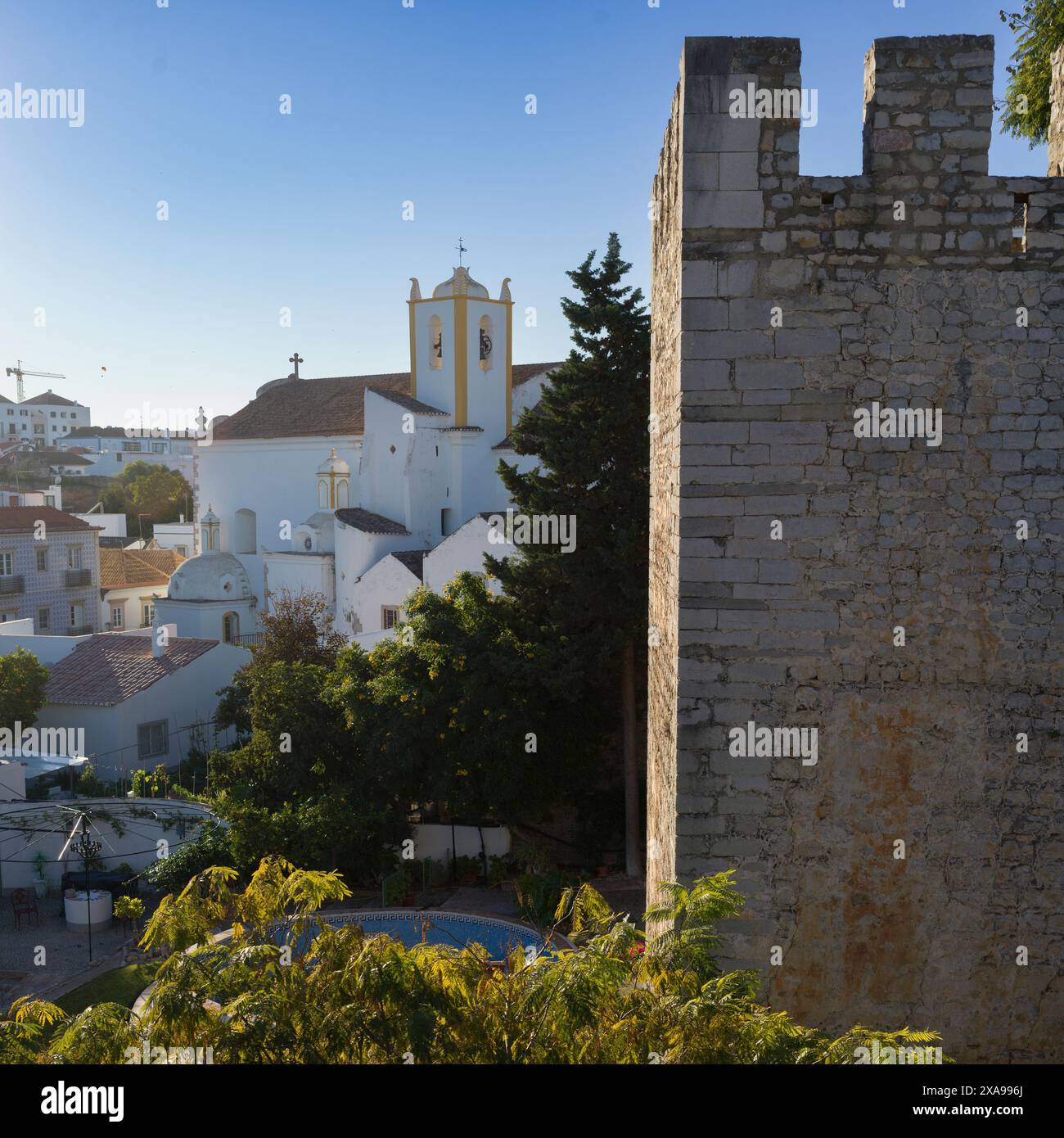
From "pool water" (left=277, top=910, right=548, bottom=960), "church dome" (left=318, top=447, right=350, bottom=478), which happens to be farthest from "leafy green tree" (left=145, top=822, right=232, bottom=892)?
"church dome" (left=318, top=447, right=350, bottom=478)

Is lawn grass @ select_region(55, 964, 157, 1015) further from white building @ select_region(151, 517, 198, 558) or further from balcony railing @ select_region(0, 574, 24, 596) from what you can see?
white building @ select_region(151, 517, 198, 558)

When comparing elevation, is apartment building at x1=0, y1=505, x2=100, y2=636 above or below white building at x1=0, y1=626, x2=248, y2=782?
above

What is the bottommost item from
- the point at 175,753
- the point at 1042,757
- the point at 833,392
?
the point at 175,753

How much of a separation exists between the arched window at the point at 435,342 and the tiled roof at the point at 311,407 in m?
1.75

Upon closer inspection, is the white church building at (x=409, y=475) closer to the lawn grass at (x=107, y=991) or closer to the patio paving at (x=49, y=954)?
the patio paving at (x=49, y=954)

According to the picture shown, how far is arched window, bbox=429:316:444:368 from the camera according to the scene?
33.9 metres

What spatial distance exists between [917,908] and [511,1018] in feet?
7.37

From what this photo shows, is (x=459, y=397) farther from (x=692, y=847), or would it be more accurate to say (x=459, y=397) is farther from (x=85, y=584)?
(x=692, y=847)

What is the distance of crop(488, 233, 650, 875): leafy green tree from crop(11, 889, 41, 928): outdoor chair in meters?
8.59

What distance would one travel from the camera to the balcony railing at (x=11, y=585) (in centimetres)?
3450

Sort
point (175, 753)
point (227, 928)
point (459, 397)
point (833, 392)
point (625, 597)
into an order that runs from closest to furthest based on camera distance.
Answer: point (833, 392), point (227, 928), point (625, 597), point (175, 753), point (459, 397)

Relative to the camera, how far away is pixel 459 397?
33469 mm

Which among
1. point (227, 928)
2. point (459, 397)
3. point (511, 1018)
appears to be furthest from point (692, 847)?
point (459, 397)

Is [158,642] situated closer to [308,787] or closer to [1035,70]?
[308,787]
